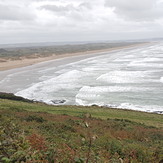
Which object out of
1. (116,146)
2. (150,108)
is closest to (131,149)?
(116,146)

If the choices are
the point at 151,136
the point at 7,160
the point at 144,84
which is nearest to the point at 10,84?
the point at 144,84

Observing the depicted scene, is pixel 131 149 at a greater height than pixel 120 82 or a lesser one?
greater

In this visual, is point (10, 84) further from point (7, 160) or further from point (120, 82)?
point (7, 160)

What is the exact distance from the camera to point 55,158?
6.09m

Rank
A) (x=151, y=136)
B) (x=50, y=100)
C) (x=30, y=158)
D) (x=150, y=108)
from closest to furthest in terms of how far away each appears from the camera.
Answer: (x=30, y=158)
(x=151, y=136)
(x=150, y=108)
(x=50, y=100)

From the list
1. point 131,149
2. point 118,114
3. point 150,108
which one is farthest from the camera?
point 150,108

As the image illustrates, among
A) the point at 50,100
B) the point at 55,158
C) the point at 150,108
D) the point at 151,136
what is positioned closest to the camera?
the point at 55,158

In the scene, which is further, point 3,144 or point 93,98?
point 93,98

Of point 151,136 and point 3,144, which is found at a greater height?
point 3,144

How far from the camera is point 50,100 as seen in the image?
3278 centimetres

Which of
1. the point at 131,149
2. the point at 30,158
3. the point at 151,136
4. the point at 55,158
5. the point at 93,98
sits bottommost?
the point at 93,98

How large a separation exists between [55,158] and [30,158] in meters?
1.11

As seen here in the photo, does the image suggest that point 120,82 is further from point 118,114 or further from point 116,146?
point 116,146

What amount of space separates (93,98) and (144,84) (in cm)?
1169
